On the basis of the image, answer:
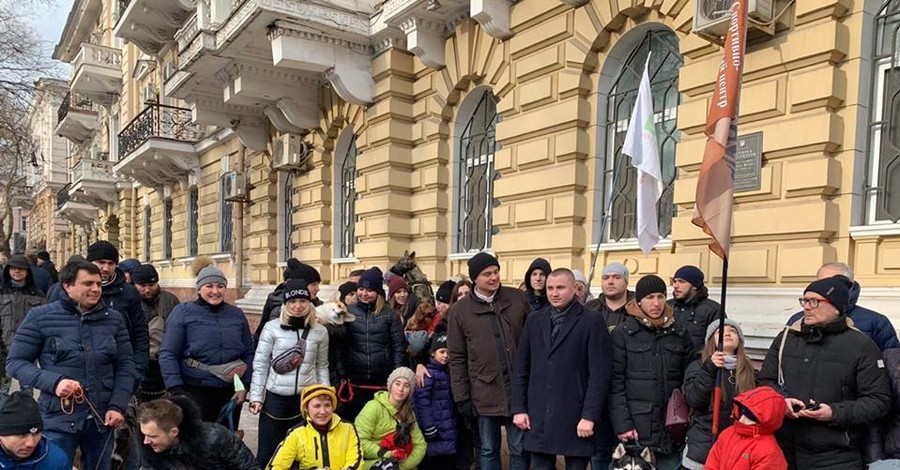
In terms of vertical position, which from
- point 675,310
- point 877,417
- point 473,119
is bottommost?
point 877,417

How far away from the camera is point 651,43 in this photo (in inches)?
257

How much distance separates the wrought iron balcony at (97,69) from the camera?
23344 millimetres

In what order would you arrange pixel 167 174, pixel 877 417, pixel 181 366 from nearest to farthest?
1. pixel 877 417
2. pixel 181 366
3. pixel 167 174

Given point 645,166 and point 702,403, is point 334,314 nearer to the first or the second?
point 702,403

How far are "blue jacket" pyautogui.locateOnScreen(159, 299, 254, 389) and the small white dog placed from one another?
66 centimetres

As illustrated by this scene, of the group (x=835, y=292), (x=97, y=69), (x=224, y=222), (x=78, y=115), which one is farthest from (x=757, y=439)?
(x=78, y=115)

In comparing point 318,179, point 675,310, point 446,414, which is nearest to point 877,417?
point 675,310

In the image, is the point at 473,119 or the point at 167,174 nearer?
the point at 473,119

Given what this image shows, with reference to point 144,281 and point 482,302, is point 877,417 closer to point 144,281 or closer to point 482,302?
point 482,302

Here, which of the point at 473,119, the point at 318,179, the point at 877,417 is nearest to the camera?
the point at 877,417

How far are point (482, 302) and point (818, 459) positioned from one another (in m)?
2.24

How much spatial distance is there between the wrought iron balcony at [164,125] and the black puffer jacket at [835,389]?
54.0 ft

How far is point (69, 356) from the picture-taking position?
12.0 ft

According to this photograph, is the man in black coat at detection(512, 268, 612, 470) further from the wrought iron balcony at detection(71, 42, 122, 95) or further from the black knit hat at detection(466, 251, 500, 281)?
the wrought iron balcony at detection(71, 42, 122, 95)
